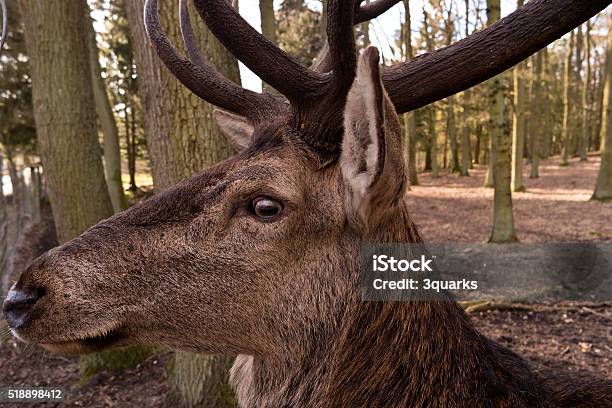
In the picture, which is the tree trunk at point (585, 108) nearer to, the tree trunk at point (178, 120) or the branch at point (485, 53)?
the tree trunk at point (178, 120)

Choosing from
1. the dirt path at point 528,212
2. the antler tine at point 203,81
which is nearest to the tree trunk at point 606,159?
the dirt path at point 528,212

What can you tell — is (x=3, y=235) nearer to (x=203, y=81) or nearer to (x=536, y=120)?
(x=203, y=81)

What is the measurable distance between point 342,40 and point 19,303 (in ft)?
5.35

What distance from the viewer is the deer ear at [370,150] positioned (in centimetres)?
158

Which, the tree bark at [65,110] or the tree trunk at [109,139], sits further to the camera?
the tree trunk at [109,139]

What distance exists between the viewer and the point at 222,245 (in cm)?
194

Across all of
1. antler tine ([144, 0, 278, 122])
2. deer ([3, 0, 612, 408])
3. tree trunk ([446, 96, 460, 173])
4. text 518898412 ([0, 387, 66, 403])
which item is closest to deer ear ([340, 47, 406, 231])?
deer ([3, 0, 612, 408])

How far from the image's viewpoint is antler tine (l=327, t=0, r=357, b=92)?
5.64 ft

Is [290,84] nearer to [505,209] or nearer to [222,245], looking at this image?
[222,245]

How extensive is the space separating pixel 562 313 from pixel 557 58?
27994 mm

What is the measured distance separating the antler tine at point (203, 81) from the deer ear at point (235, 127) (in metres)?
0.15

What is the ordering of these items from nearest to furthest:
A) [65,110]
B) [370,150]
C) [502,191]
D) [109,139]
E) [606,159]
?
[370,150] < [65,110] < [502,191] < [109,139] < [606,159]

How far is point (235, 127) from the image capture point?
2730 mm

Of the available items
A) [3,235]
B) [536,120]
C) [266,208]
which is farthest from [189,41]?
[536,120]
